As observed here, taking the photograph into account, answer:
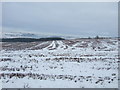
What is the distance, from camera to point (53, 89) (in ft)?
32.2

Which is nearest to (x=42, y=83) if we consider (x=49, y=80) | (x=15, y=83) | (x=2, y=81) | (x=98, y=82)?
(x=49, y=80)

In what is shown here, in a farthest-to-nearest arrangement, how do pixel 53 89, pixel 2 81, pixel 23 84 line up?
pixel 2 81
pixel 23 84
pixel 53 89

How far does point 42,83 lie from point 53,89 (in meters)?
1.25

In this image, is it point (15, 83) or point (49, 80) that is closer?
point (15, 83)

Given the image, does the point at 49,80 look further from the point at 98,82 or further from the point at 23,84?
the point at 98,82

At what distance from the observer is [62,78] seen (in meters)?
11.9

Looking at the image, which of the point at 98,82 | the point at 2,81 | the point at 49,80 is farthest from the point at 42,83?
the point at 98,82

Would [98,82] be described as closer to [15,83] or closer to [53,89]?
[53,89]

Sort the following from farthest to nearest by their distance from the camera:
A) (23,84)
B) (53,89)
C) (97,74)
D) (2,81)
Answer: (97,74) < (2,81) < (23,84) < (53,89)

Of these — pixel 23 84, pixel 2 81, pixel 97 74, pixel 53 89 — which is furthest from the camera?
pixel 97 74

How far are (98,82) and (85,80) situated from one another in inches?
31.3

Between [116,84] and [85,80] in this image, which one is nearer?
[116,84]

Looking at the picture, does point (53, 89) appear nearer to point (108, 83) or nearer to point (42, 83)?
point (42, 83)

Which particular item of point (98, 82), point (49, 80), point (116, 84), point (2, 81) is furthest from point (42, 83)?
point (116, 84)
